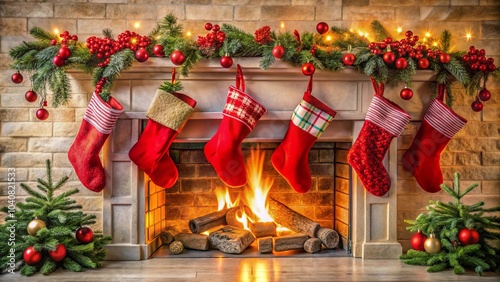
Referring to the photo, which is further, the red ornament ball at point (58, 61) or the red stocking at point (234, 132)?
the red stocking at point (234, 132)

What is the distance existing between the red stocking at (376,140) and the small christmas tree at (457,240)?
34 cm

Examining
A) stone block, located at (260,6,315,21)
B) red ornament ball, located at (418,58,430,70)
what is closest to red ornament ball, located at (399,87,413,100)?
red ornament ball, located at (418,58,430,70)

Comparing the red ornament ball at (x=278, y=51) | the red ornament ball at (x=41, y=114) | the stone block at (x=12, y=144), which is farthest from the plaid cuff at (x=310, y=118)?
the stone block at (x=12, y=144)

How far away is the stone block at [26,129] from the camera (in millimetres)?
3379

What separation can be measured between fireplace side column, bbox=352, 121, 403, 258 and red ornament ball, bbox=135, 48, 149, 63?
4.31ft

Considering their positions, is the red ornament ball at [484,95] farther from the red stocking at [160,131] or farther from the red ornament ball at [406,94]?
the red stocking at [160,131]

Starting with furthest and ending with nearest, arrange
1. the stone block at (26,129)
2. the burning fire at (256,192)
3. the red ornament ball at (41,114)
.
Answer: the burning fire at (256,192), the stone block at (26,129), the red ornament ball at (41,114)

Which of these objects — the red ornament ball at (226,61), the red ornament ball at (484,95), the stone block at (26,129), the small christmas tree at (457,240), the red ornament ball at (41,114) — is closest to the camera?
the small christmas tree at (457,240)

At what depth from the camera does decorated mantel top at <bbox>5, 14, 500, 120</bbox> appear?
3057 millimetres

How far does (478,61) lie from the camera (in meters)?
3.20

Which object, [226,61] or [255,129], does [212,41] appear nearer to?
[226,61]

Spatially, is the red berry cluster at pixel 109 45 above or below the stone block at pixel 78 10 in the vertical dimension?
below

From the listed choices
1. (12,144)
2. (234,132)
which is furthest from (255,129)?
(12,144)

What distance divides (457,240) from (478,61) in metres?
1.06
